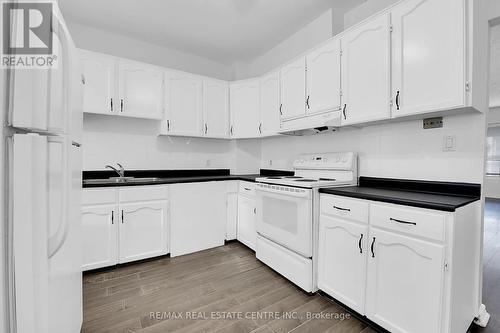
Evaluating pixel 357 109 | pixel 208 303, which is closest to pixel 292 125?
pixel 357 109

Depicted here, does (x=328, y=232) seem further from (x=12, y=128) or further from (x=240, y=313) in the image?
(x=12, y=128)

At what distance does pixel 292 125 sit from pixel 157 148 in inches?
72.2

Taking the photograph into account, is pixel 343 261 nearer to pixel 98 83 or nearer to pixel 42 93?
pixel 42 93

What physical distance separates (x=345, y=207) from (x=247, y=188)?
4.62ft

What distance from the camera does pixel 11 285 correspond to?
2.10ft

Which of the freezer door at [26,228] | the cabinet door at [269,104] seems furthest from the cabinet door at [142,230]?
the freezer door at [26,228]

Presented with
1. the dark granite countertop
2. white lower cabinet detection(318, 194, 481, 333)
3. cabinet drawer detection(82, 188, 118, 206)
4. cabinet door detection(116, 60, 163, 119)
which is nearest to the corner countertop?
cabinet drawer detection(82, 188, 118, 206)

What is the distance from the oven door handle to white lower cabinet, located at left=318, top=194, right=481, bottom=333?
0.24 metres

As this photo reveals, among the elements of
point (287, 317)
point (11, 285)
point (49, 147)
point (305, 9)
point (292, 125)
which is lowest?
point (287, 317)

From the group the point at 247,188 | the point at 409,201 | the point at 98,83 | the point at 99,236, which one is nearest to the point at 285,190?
the point at 247,188

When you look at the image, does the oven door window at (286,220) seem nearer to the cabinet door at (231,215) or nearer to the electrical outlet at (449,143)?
the cabinet door at (231,215)

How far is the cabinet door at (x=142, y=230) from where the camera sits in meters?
2.41

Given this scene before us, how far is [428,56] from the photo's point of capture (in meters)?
1.49

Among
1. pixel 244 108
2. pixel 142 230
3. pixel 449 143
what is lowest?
pixel 142 230
